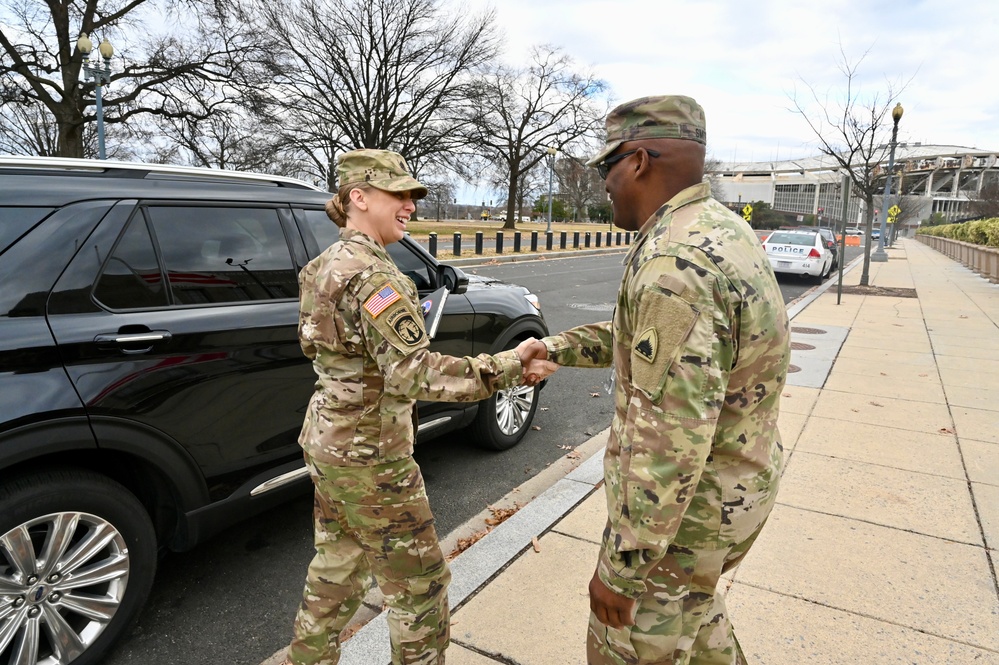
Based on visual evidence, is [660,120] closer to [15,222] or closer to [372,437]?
[372,437]

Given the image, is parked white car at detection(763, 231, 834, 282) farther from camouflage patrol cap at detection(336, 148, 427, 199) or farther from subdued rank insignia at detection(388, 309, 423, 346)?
subdued rank insignia at detection(388, 309, 423, 346)

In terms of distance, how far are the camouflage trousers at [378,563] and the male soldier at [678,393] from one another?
24.7 inches

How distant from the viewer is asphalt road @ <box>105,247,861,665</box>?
8.79 ft

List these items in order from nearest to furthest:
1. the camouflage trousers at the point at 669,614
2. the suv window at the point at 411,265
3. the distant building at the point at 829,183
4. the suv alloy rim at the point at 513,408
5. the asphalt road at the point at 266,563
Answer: the camouflage trousers at the point at 669,614 < the asphalt road at the point at 266,563 < the suv window at the point at 411,265 < the suv alloy rim at the point at 513,408 < the distant building at the point at 829,183

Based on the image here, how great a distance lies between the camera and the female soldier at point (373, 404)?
75.4 inches

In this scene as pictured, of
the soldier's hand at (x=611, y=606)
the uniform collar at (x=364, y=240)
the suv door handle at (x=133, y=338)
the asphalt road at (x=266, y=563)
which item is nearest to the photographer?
the soldier's hand at (x=611, y=606)

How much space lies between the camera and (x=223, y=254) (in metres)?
3.04

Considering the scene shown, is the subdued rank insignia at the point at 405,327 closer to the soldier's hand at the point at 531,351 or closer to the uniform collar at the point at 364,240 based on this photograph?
the uniform collar at the point at 364,240

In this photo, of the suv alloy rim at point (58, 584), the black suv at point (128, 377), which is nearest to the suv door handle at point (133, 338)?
the black suv at point (128, 377)

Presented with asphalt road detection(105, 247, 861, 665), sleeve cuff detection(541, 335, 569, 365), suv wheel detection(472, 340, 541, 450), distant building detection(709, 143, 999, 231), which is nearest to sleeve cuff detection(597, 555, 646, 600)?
sleeve cuff detection(541, 335, 569, 365)

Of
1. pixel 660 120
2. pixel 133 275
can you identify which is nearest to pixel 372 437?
pixel 660 120

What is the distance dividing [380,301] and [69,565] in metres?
1.59

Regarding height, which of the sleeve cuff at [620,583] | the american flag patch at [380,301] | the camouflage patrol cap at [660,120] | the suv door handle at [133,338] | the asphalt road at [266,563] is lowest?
the asphalt road at [266,563]

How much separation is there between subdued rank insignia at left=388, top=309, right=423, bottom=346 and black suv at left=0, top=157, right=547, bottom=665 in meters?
1.28
